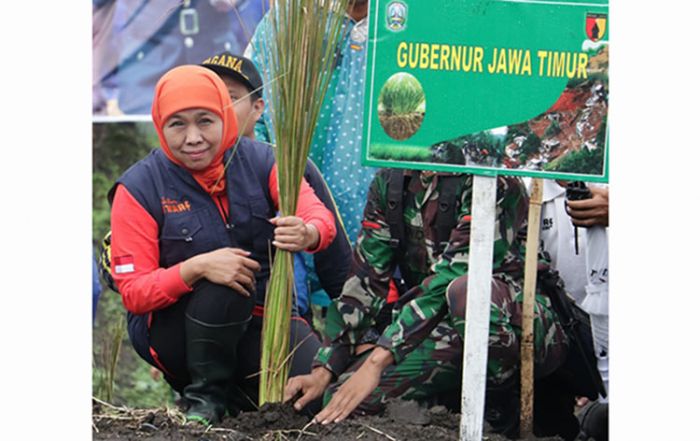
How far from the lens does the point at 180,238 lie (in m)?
4.25

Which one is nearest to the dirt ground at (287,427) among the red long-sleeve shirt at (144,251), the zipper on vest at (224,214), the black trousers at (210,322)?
the black trousers at (210,322)

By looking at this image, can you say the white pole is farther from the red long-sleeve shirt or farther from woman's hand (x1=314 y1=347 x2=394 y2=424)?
the red long-sleeve shirt

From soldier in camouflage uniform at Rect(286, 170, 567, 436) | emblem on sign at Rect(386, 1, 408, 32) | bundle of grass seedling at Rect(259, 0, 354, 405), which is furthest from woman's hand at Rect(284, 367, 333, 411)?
emblem on sign at Rect(386, 1, 408, 32)

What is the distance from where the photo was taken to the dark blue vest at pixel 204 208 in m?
4.26

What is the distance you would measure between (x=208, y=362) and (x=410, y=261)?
778mm

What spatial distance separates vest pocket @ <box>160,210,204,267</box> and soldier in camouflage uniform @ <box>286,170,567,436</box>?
53cm

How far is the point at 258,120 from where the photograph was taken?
4859 mm

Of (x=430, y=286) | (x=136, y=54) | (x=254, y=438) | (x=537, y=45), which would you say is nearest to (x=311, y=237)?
(x=430, y=286)

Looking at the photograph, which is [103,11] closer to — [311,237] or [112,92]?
[112,92]

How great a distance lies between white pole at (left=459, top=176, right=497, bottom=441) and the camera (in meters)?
3.67

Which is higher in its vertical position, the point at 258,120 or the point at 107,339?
the point at 258,120

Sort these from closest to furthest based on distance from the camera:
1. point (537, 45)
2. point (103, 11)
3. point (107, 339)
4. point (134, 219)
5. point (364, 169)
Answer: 1. point (537, 45)
2. point (134, 219)
3. point (364, 169)
4. point (107, 339)
5. point (103, 11)

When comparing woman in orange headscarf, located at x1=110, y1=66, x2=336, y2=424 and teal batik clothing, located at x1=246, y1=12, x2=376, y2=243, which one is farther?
teal batik clothing, located at x1=246, y1=12, x2=376, y2=243

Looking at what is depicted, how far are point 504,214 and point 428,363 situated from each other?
551 millimetres
